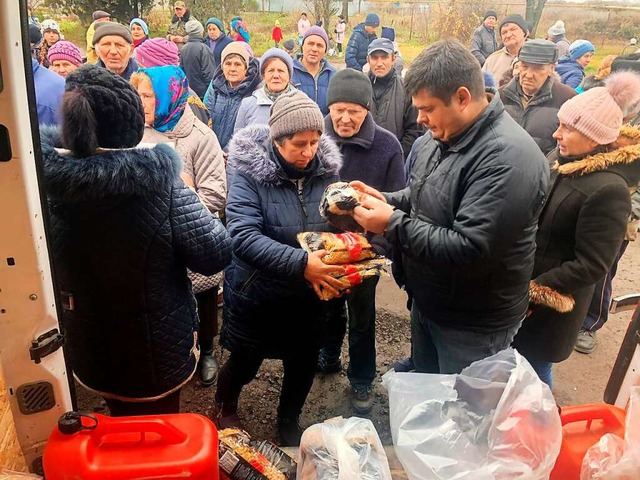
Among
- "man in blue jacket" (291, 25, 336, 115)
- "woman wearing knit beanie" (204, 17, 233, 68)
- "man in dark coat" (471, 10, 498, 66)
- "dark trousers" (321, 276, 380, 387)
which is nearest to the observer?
"dark trousers" (321, 276, 380, 387)

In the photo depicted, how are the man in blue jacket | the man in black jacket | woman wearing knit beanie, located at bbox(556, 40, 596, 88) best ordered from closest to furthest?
the man in black jacket, the man in blue jacket, woman wearing knit beanie, located at bbox(556, 40, 596, 88)

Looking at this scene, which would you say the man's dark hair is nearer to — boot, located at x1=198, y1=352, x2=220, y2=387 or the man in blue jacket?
boot, located at x1=198, y1=352, x2=220, y2=387

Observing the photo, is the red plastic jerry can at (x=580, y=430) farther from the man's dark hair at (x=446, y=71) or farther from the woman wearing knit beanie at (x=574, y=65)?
the woman wearing knit beanie at (x=574, y=65)

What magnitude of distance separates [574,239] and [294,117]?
4.88 feet

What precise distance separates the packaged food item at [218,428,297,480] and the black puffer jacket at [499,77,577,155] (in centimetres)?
318

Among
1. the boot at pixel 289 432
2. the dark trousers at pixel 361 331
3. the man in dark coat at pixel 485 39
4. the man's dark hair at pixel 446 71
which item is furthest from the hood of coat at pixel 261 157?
the man in dark coat at pixel 485 39

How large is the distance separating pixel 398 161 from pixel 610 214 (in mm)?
1264

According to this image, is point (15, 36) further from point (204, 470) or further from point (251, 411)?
point (251, 411)

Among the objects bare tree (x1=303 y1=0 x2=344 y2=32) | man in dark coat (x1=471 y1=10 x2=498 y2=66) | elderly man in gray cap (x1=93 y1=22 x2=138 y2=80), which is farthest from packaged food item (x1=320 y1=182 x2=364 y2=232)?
bare tree (x1=303 y1=0 x2=344 y2=32)

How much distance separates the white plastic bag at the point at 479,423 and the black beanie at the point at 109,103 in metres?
1.28

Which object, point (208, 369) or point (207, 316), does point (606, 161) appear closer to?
point (207, 316)

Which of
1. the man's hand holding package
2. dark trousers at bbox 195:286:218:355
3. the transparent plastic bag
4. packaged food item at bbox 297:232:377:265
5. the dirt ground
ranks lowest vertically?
the dirt ground

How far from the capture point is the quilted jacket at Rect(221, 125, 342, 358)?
7.04 ft

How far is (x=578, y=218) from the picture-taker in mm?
2277
